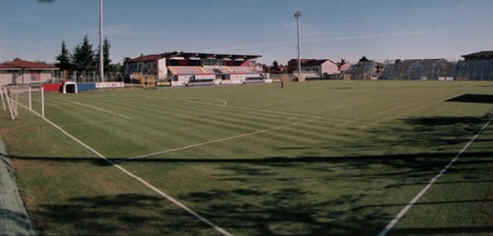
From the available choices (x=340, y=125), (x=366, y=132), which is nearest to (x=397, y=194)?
(x=366, y=132)

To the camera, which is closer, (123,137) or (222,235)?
(222,235)

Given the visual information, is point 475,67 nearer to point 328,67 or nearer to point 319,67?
point 328,67

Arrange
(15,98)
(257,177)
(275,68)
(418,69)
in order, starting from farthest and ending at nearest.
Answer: (275,68)
(418,69)
(15,98)
(257,177)

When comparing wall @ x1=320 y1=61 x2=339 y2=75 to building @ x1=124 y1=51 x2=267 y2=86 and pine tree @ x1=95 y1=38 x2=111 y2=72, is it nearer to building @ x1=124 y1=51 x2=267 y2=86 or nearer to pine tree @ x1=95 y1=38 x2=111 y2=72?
building @ x1=124 y1=51 x2=267 y2=86

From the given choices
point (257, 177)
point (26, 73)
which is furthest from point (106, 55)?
point (257, 177)

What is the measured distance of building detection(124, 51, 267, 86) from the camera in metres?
82.5

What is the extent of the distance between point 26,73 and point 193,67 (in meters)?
39.5

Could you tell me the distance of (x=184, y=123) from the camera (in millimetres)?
18703

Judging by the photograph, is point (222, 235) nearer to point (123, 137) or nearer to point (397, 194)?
point (397, 194)

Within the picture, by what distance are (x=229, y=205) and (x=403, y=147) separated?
8.08 meters

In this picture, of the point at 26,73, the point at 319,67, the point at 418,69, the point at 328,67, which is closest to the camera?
the point at 26,73

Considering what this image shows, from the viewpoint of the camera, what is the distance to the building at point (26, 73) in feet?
200

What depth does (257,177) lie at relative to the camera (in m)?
9.45

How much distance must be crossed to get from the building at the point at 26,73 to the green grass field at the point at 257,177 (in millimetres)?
52061
